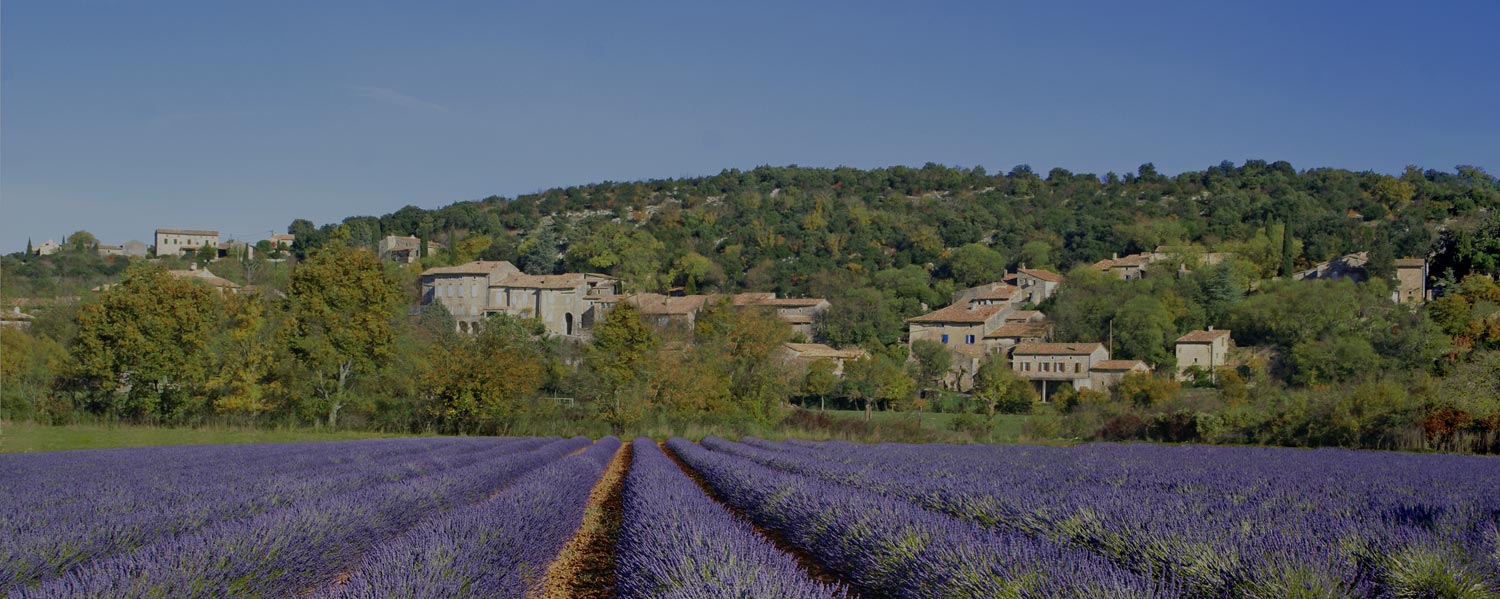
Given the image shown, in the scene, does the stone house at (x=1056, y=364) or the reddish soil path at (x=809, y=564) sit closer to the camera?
the reddish soil path at (x=809, y=564)

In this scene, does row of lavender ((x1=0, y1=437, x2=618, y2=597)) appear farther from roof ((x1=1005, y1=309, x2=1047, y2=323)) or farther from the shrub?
roof ((x1=1005, y1=309, x2=1047, y2=323))

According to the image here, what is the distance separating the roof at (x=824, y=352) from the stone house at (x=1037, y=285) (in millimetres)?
25349

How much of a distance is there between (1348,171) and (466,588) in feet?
512

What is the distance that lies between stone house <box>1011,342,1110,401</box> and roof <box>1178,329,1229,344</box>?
528cm

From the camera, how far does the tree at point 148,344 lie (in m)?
32.4

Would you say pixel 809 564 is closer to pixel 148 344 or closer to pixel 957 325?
pixel 148 344

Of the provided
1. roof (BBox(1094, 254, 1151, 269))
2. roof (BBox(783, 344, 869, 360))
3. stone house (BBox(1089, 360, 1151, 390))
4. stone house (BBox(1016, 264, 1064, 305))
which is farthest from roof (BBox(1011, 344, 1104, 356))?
roof (BBox(1094, 254, 1151, 269))

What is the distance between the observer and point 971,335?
7850 centimetres

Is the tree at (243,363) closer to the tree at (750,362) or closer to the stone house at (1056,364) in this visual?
the tree at (750,362)

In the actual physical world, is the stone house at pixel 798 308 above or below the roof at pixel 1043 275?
below

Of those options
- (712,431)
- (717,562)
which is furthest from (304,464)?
(712,431)

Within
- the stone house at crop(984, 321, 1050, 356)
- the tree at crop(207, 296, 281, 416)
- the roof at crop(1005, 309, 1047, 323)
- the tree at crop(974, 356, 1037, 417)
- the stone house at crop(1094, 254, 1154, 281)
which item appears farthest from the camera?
the stone house at crop(1094, 254, 1154, 281)

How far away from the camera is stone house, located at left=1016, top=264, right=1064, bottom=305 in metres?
90.8

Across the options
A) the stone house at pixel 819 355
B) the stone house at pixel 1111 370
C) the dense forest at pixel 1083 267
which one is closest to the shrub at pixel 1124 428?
the dense forest at pixel 1083 267
